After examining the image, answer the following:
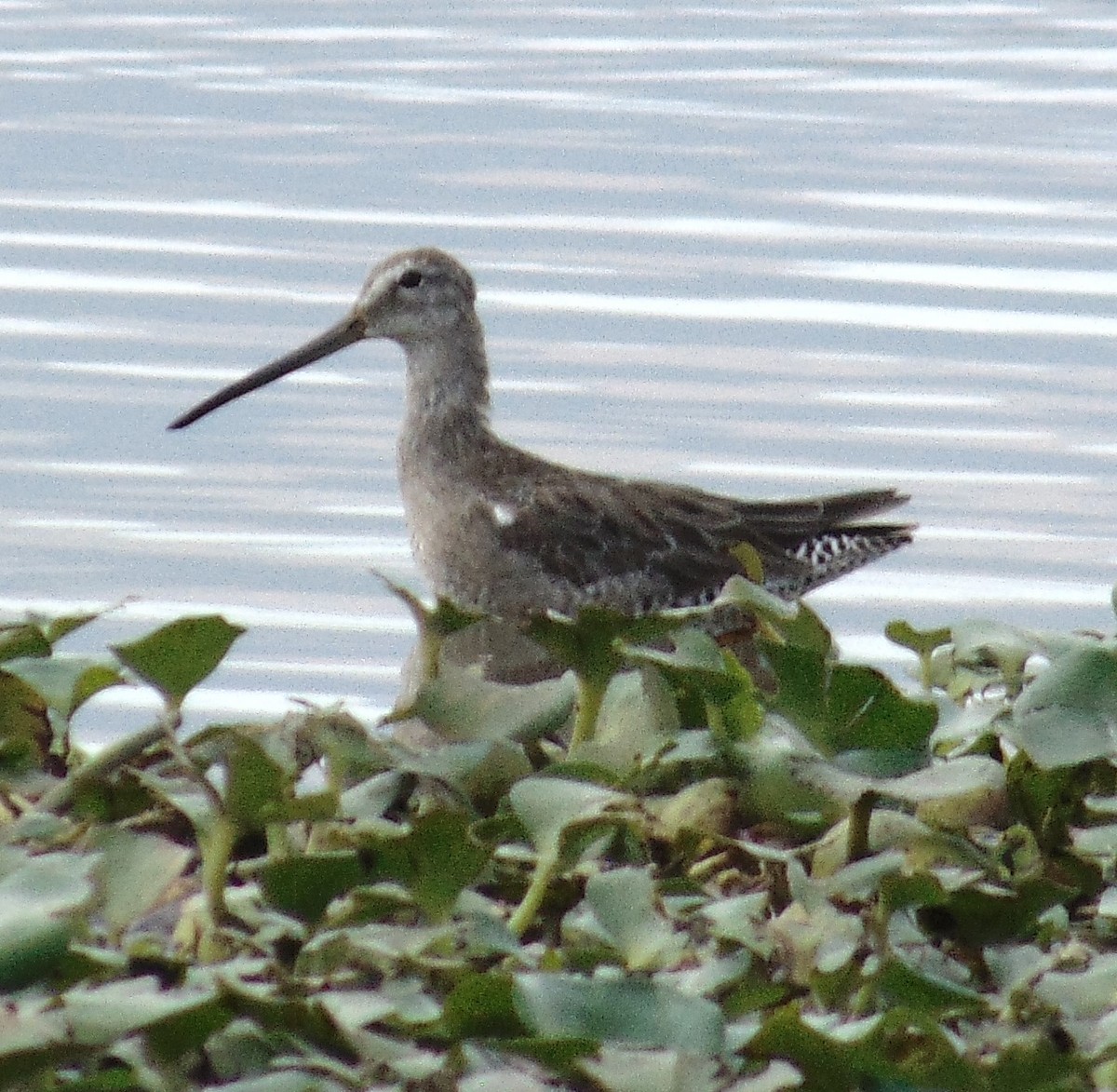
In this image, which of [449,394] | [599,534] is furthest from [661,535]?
[449,394]

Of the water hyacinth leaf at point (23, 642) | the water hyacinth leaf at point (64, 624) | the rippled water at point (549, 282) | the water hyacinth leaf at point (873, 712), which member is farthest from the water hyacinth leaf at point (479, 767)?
the rippled water at point (549, 282)

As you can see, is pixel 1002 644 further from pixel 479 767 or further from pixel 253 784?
Result: pixel 253 784

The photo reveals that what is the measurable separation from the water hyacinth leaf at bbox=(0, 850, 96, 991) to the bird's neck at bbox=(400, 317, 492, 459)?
5.55 meters

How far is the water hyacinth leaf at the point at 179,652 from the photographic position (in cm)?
344

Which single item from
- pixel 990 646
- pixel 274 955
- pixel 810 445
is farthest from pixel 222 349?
pixel 274 955

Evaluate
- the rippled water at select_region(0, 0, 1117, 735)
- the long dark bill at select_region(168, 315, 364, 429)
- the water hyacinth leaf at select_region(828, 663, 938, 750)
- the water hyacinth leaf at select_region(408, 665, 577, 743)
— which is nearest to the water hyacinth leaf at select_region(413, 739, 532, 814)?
the water hyacinth leaf at select_region(408, 665, 577, 743)

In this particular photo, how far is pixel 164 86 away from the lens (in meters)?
14.3

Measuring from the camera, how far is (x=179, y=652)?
11.5 feet

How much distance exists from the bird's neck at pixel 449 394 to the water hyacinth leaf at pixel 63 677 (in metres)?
4.88

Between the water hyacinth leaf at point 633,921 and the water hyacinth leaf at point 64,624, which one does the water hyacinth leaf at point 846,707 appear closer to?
the water hyacinth leaf at point 633,921

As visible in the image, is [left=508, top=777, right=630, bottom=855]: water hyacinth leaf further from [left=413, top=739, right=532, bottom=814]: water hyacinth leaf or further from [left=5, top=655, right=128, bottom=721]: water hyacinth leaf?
[left=5, top=655, right=128, bottom=721]: water hyacinth leaf

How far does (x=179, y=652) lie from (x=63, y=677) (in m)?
0.19

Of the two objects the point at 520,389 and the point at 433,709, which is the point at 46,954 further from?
the point at 520,389

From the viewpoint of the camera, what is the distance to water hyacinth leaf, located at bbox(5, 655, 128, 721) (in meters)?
3.59
